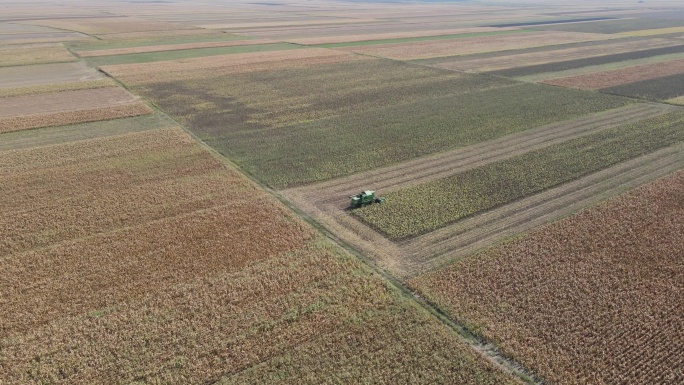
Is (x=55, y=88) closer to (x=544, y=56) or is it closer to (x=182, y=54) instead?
(x=182, y=54)

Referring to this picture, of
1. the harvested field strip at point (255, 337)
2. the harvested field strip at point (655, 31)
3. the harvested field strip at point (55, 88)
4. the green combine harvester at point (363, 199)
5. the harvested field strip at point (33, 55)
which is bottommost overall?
the harvested field strip at point (255, 337)

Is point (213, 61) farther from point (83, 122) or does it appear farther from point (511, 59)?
point (511, 59)

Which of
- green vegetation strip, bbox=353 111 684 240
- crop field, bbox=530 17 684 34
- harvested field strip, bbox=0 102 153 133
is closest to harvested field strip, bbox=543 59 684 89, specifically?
green vegetation strip, bbox=353 111 684 240

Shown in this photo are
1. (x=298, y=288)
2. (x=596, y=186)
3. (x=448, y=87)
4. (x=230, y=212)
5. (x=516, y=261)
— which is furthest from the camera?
(x=448, y=87)

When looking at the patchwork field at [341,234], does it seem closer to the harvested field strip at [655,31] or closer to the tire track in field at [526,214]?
the tire track in field at [526,214]

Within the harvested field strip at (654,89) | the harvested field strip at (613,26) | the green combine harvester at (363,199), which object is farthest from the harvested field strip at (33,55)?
the harvested field strip at (613,26)

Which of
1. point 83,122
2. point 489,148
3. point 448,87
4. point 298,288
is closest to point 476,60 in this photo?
point 448,87

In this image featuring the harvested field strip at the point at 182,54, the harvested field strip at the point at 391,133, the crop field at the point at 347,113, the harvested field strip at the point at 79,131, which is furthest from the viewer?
the harvested field strip at the point at 182,54
